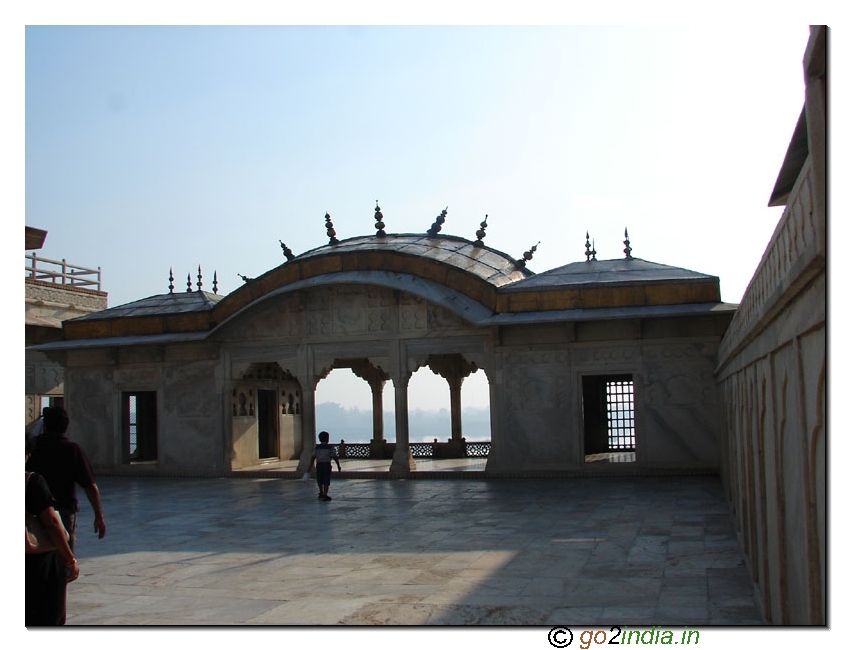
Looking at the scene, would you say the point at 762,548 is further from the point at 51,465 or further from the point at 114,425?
the point at 114,425

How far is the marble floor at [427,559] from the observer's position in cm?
643

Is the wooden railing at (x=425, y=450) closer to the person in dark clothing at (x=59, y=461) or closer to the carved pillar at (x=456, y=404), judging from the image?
the carved pillar at (x=456, y=404)

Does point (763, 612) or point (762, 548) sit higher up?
point (762, 548)

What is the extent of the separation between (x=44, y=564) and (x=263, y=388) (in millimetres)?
15858

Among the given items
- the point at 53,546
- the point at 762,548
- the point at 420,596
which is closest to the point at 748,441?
the point at 762,548

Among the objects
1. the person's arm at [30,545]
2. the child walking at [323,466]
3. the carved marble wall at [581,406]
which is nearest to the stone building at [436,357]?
the carved marble wall at [581,406]

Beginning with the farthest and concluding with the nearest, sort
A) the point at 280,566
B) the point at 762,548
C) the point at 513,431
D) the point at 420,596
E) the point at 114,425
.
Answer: the point at 114,425 < the point at 513,431 < the point at 280,566 < the point at 420,596 < the point at 762,548

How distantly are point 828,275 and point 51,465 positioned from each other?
17.0ft

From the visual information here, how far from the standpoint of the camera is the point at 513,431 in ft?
52.9

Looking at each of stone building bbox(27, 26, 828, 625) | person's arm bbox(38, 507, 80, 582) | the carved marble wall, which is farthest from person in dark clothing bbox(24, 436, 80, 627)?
the carved marble wall

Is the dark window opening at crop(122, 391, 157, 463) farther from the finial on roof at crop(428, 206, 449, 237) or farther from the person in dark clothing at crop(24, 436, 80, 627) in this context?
the person in dark clothing at crop(24, 436, 80, 627)

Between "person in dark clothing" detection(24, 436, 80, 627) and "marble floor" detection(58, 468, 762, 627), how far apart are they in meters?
1.60

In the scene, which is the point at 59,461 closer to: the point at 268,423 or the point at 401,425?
the point at 401,425

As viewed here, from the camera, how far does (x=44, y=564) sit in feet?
15.8
